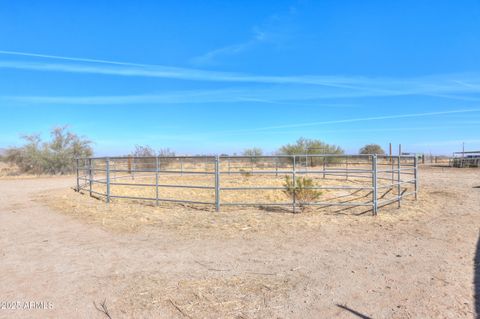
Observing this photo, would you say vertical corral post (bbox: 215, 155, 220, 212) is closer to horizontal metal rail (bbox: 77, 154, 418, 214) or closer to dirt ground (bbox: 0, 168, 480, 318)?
horizontal metal rail (bbox: 77, 154, 418, 214)

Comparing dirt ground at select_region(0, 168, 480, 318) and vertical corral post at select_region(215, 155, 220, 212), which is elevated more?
vertical corral post at select_region(215, 155, 220, 212)

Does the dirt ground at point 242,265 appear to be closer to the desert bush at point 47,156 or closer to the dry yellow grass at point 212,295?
the dry yellow grass at point 212,295

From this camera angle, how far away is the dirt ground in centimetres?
328

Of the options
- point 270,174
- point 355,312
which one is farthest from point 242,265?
point 270,174

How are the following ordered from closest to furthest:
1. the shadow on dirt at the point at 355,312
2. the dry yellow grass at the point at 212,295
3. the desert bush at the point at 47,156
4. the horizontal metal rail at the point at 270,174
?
the shadow on dirt at the point at 355,312 < the dry yellow grass at the point at 212,295 < the horizontal metal rail at the point at 270,174 < the desert bush at the point at 47,156

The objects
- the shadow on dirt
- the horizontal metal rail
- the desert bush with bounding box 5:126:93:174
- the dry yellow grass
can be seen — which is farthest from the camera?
the desert bush with bounding box 5:126:93:174

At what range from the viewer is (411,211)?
8.23 m

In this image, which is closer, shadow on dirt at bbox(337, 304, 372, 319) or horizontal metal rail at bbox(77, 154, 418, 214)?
shadow on dirt at bbox(337, 304, 372, 319)

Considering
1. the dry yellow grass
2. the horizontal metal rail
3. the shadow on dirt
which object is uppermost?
the horizontal metal rail

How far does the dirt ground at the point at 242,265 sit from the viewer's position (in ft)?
10.8

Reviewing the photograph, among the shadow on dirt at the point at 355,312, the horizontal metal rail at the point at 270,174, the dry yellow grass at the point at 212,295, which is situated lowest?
the shadow on dirt at the point at 355,312

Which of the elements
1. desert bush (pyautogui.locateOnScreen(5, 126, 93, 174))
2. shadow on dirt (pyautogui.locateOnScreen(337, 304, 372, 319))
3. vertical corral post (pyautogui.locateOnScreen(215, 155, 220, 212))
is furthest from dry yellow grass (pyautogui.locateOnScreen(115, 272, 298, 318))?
desert bush (pyautogui.locateOnScreen(5, 126, 93, 174))

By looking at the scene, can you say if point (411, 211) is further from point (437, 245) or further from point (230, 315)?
point (230, 315)

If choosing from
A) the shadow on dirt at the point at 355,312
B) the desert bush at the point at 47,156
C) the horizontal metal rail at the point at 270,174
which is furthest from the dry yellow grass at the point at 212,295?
the desert bush at the point at 47,156
